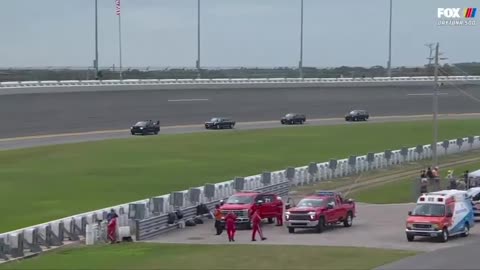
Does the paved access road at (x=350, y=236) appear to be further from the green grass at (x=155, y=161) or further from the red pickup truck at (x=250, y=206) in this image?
the green grass at (x=155, y=161)

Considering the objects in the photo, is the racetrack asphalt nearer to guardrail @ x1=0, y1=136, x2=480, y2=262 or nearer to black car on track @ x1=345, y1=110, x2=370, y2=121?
black car on track @ x1=345, y1=110, x2=370, y2=121

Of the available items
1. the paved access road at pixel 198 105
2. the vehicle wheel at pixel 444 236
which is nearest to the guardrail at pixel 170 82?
the paved access road at pixel 198 105

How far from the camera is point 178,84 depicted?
102 m

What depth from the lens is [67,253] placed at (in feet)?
100

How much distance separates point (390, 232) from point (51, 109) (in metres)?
55.0

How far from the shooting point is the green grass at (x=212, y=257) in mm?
27172

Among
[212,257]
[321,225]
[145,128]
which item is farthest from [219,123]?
[212,257]

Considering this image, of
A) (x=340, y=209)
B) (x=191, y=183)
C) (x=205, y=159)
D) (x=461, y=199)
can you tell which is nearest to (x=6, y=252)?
(x=340, y=209)

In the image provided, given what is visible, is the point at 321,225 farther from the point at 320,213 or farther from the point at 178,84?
the point at 178,84

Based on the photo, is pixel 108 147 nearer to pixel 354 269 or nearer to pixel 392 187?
pixel 392 187

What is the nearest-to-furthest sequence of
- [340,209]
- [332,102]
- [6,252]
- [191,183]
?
[6,252] < [340,209] < [191,183] < [332,102]

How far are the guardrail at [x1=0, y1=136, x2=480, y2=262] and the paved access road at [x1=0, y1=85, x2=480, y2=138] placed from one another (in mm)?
31630

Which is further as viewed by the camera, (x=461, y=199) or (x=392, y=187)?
(x=392, y=187)

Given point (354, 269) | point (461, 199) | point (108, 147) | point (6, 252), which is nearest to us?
point (354, 269)
